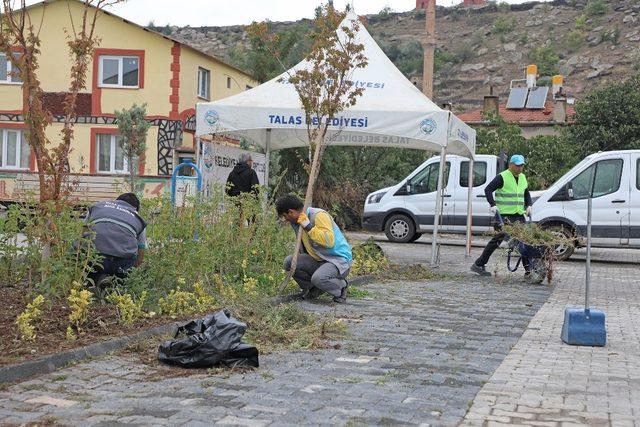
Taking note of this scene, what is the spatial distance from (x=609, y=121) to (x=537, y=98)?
1091 centimetres

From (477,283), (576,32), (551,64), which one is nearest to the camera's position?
(477,283)

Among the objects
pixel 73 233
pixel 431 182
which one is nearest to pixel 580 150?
pixel 431 182

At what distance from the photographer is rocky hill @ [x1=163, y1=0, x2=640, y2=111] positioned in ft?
248

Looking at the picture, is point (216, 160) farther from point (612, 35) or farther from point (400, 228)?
point (612, 35)

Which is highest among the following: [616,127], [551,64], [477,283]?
[551,64]

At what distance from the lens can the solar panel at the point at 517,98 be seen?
46875 mm

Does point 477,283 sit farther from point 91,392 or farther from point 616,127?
point 616,127

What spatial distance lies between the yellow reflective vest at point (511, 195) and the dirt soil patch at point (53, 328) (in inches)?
282

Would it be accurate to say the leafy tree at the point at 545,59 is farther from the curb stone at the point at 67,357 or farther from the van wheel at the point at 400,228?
the curb stone at the point at 67,357

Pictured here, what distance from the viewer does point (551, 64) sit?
3073 inches

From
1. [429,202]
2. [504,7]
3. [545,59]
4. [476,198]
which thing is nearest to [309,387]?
[476,198]

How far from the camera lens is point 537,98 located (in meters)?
47.2

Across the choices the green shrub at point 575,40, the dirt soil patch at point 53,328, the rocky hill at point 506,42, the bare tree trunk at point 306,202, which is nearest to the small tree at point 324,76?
the bare tree trunk at point 306,202

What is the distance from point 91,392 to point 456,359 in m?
2.79
